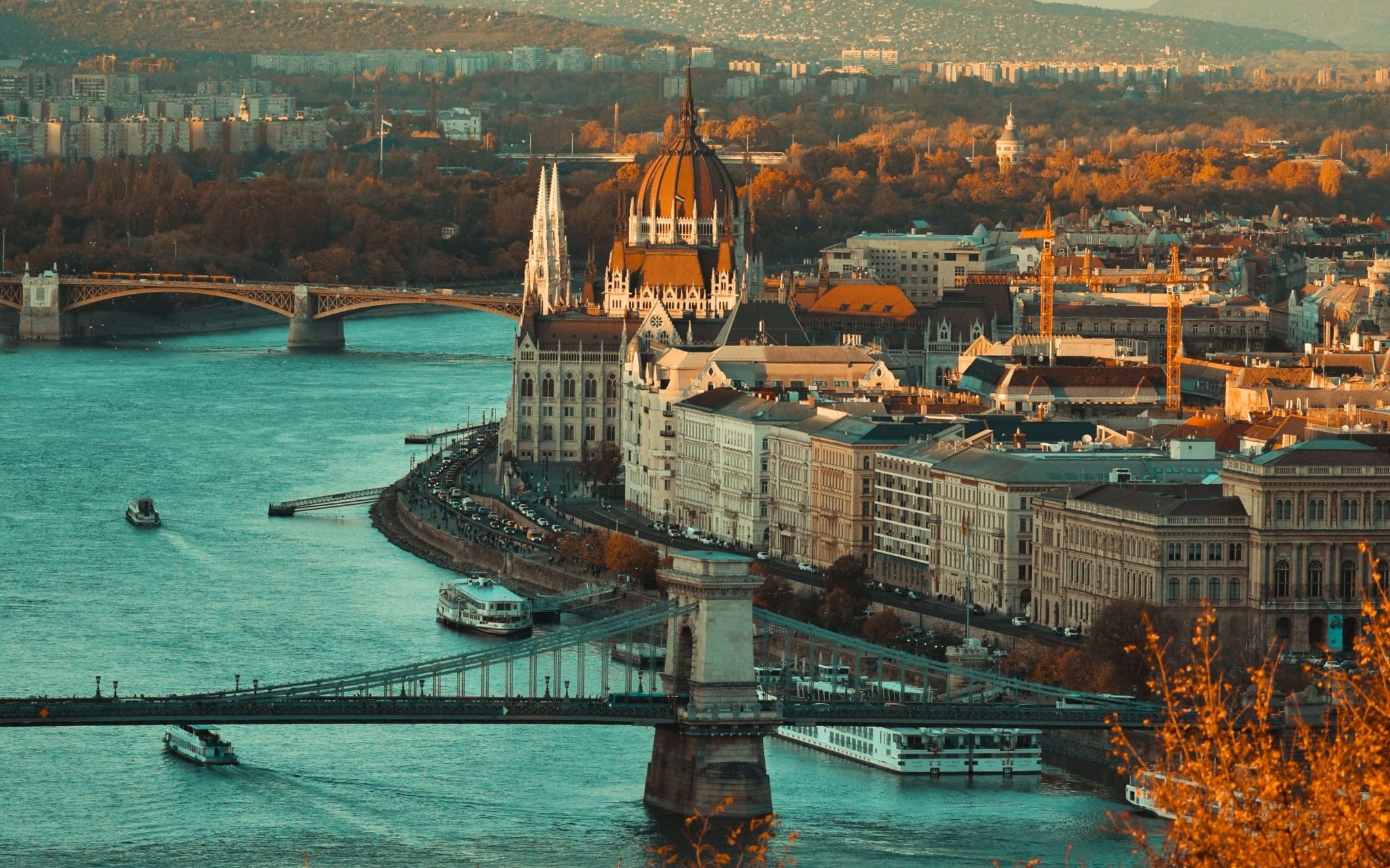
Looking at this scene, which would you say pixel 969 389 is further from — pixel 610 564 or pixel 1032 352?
pixel 610 564

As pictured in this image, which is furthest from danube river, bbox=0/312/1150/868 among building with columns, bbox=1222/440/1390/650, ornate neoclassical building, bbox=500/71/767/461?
building with columns, bbox=1222/440/1390/650

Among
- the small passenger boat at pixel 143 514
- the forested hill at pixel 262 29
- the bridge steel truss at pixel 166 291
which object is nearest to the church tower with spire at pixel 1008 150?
the bridge steel truss at pixel 166 291

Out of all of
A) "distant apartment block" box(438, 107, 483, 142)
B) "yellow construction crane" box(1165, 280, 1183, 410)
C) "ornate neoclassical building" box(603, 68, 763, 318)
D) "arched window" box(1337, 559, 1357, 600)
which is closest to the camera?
"arched window" box(1337, 559, 1357, 600)

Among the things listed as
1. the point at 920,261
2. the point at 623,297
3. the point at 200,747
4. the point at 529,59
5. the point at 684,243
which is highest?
the point at 529,59

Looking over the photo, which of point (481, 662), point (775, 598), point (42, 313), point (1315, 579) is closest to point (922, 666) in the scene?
point (481, 662)

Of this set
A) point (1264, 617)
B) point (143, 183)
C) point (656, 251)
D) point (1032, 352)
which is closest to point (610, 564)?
point (1264, 617)

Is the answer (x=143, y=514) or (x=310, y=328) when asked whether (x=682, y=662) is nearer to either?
(x=143, y=514)

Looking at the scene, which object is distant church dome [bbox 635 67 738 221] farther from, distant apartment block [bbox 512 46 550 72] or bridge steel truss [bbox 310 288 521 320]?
distant apartment block [bbox 512 46 550 72]
